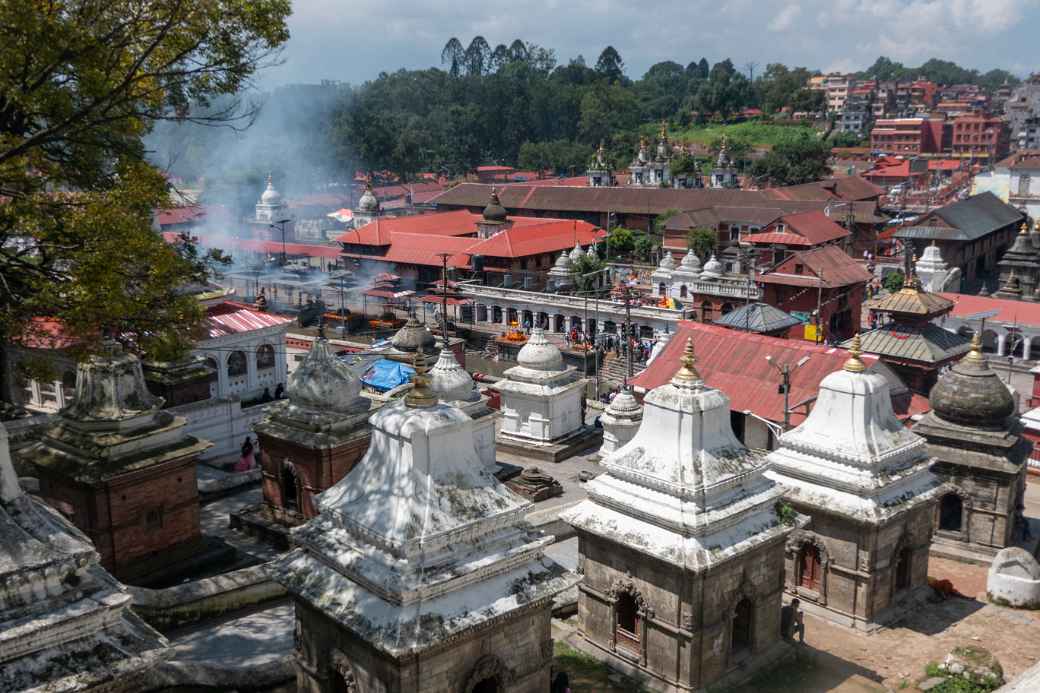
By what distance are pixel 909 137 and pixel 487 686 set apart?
390 feet

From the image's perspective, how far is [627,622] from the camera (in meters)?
15.0

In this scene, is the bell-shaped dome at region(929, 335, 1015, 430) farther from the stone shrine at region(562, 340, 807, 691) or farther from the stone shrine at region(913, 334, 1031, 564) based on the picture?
the stone shrine at region(562, 340, 807, 691)

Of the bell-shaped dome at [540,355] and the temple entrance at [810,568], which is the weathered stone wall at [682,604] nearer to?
the temple entrance at [810,568]

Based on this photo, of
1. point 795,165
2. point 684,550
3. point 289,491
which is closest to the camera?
point 684,550

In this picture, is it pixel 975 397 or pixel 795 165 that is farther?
pixel 795 165

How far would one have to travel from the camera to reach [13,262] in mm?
14805

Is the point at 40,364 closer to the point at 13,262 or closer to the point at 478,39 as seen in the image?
the point at 13,262

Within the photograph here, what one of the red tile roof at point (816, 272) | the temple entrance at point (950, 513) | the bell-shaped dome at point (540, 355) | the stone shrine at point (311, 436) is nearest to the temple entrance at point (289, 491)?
the stone shrine at point (311, 436)

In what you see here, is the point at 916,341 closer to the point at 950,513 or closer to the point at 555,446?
the point at 950,513

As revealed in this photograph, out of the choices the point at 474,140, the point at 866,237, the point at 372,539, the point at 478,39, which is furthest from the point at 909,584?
the point at 478,39

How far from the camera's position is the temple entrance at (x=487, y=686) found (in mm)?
11484

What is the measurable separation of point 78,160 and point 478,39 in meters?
153

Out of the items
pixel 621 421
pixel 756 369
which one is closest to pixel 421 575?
pixel 621 421

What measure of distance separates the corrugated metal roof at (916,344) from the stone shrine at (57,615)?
72.6 ft
